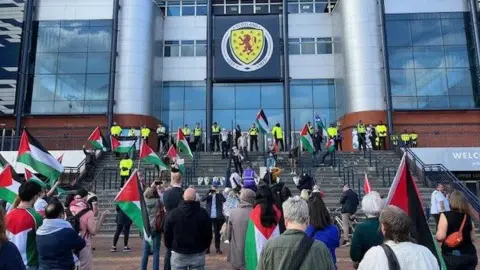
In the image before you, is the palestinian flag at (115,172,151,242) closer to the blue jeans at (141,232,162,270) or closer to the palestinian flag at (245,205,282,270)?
the blue jeans at (141,232,162,270)

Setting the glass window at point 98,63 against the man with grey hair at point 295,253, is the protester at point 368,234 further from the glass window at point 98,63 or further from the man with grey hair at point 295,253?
the glass window at point 98,63

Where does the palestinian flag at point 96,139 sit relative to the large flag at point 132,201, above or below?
above

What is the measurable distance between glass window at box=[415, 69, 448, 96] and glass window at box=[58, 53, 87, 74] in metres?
22.4

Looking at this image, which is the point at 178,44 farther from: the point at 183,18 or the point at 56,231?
the point at 56,231

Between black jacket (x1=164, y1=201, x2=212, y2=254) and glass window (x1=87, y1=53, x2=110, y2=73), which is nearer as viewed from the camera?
black jacket (x1=164, y1=201, x2=212, y2=254)

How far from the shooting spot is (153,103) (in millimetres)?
→ 30547

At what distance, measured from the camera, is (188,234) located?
5.55 metres

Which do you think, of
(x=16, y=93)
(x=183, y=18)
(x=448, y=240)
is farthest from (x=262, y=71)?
(x=448, y=240)

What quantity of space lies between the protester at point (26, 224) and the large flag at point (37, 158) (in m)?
4.63

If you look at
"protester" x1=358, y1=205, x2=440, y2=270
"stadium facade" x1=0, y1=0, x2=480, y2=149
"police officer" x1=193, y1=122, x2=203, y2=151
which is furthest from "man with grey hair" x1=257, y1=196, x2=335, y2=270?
"stadium facade" x1=0, y1=0, x2=480, y2=149

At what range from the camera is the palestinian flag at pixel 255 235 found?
540cm

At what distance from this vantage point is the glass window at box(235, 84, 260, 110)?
32.1 meters

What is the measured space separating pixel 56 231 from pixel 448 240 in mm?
4367

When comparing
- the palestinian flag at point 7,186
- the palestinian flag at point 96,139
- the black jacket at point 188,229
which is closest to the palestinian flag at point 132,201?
the black jacket at point 188,229
